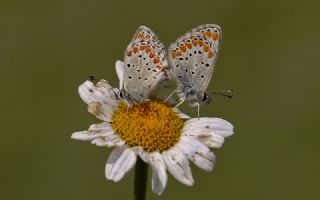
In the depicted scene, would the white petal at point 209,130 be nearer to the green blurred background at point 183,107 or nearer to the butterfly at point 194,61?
the butterfly at point 194,61

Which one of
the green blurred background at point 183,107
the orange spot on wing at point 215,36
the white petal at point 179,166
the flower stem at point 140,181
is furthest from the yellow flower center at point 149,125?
the green blurred background at point 183,107

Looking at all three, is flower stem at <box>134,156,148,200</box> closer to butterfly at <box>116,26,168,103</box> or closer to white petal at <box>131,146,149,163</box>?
white petal at <box>131,146,149,163</box>

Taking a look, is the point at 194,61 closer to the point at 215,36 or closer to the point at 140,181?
the point at 215,36

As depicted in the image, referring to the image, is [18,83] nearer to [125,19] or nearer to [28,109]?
[28,109]

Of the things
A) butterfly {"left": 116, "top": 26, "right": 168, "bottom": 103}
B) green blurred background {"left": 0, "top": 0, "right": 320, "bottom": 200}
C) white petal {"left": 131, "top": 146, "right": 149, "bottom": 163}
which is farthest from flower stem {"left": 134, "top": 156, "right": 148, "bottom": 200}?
green blurred background {"left": 0, "top": 0, "right": 320, "bottom": 200}

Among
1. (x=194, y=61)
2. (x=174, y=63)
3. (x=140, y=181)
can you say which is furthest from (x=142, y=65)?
(x=140, y=181)
